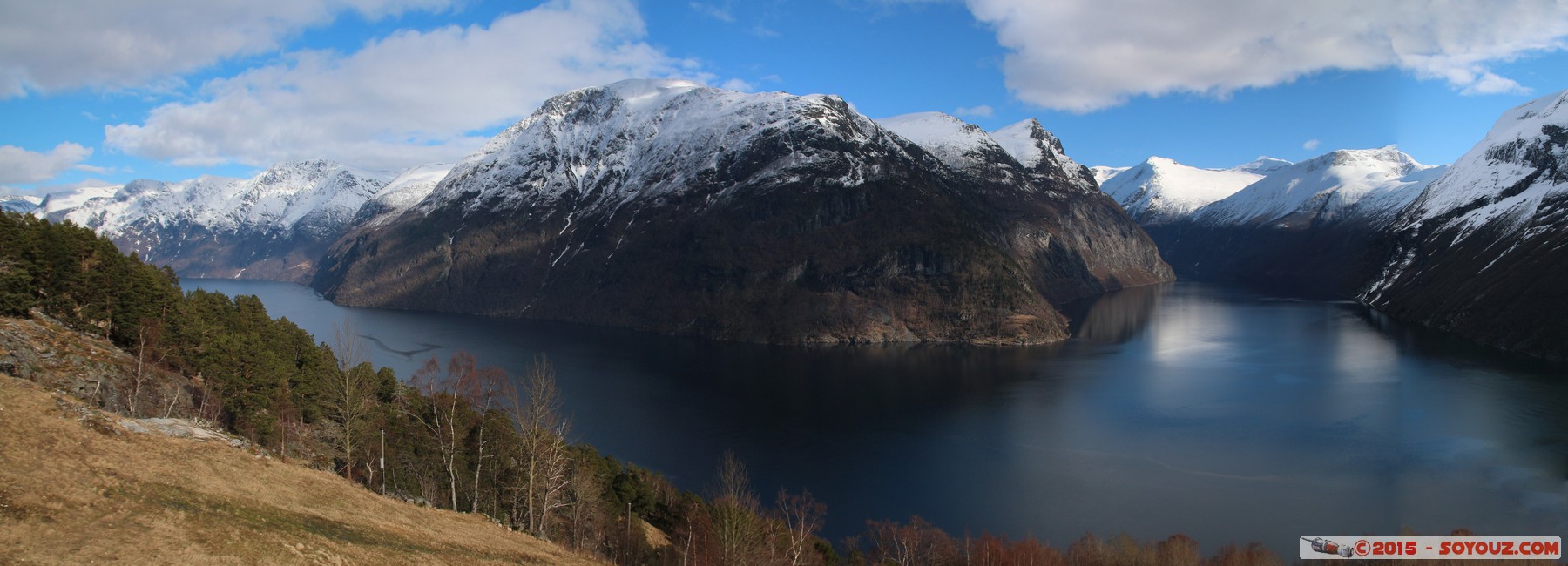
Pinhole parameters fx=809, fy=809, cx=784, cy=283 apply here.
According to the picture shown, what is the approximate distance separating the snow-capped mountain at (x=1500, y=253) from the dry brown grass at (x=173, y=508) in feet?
430

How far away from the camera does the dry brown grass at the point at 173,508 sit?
17500mm

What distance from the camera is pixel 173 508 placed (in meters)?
19.7

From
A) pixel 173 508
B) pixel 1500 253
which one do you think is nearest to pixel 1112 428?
pixel 173 508

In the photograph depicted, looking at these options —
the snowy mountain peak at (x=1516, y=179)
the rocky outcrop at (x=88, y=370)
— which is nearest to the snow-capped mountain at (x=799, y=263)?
the snowy mountain peak at (x=1516, y=179)

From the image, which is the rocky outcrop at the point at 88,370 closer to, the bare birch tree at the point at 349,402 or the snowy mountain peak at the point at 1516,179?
the bare birch tree at the point at 349,402

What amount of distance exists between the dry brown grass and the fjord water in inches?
1295

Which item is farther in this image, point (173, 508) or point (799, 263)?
point (799, 263)

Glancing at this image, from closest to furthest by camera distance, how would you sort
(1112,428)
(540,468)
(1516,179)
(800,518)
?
1. (540,468)
2. (800,518)
3. (1112,428)
4. (1516,179)

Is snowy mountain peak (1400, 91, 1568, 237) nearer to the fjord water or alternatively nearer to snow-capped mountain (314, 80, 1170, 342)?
the fjord water

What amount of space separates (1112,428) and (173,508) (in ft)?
232

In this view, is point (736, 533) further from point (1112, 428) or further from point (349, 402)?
point (1112, 428)

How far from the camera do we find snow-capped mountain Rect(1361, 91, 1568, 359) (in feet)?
366

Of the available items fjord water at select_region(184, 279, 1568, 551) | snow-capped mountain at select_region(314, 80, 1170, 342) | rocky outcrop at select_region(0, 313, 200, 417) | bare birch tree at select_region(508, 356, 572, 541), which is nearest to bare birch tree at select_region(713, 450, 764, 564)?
bare birch tree at select_region(508, 356, 572, 541)

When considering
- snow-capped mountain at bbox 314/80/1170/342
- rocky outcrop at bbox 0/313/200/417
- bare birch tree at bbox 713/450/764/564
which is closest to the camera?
rocky outcrop at bbox 0/313/200/417
